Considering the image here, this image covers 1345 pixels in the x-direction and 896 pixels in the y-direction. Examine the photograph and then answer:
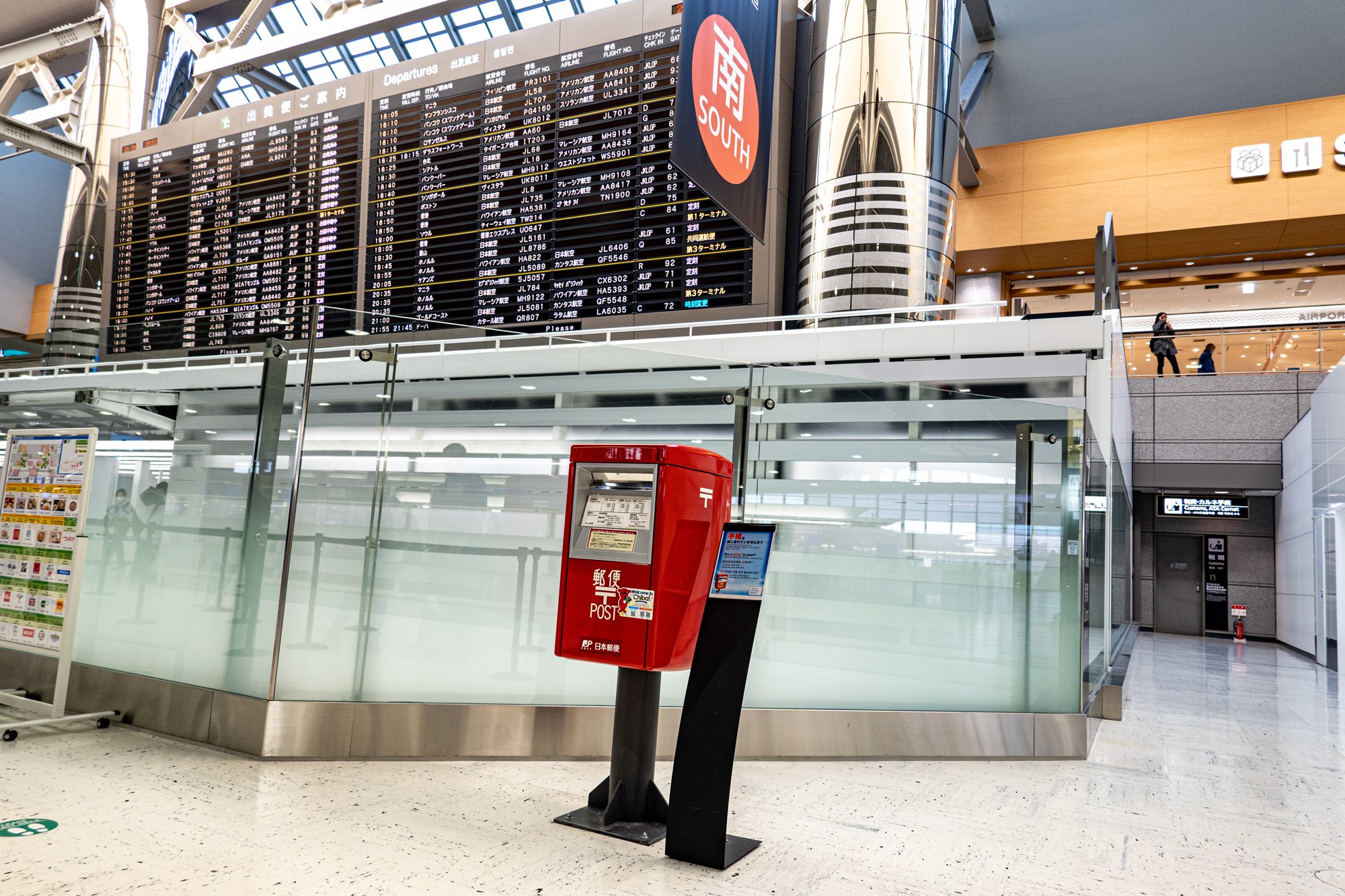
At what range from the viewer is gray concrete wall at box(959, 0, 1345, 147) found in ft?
39.6

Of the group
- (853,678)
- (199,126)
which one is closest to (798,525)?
(853,678)

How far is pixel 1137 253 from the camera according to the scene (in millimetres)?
13602

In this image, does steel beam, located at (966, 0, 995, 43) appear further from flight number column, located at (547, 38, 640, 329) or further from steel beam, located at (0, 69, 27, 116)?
steel beam, located at (0, 69, 27, 116)

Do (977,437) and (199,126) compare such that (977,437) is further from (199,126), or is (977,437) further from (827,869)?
(199,126)

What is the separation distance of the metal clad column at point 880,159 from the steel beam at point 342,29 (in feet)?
12.6

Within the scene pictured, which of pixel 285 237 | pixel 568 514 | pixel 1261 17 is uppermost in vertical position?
pixel 1261 17

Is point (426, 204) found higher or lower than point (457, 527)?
higher

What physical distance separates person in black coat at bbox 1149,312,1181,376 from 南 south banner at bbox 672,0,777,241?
430 inches

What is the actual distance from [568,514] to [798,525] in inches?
60.4

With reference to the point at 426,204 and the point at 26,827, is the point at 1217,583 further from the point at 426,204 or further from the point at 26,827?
the point at 26,827

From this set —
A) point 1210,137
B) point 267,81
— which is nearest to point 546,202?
point 267,81

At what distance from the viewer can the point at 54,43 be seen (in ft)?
44.6

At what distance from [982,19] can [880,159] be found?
7314 millimetres

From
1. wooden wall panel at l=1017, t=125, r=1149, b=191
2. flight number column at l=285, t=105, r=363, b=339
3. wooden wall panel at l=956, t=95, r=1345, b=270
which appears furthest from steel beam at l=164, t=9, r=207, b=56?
wooden wall panel at l=1017, t=125, r=1149, b=191
